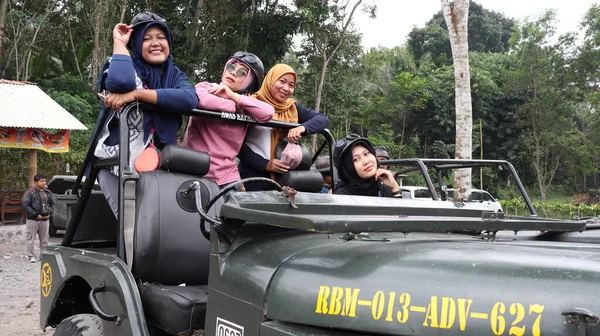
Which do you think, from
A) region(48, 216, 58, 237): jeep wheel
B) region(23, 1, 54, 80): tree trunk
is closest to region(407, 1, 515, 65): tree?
region(23, 1, 54, 80): tree trunk

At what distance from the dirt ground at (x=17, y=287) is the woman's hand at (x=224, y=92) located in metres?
3.39

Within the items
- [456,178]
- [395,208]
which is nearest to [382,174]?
[395,208]

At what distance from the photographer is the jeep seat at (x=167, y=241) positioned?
8.48 ft

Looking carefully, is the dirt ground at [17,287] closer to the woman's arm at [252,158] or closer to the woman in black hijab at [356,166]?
the woman's arm at [252,158]

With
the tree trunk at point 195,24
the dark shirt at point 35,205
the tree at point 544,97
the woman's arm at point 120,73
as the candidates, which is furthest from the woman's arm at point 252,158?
the tree at point 544,97

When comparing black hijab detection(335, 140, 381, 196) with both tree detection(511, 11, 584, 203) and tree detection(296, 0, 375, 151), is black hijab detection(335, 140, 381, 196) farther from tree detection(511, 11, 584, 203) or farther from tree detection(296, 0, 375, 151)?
tree detection(511, 11, 584, 203)

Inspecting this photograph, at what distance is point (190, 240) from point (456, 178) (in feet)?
26.0

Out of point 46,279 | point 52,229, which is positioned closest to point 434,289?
point 46,279

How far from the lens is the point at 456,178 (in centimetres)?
999

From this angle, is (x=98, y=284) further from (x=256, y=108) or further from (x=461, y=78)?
(x=461, y=78)

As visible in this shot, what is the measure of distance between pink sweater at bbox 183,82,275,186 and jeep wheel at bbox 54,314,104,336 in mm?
898

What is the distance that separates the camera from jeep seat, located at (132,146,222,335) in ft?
8.48

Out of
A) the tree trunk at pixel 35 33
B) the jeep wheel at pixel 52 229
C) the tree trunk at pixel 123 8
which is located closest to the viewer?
the jeep wheel at pixel 52 229

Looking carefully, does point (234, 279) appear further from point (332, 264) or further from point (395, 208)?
point (395, 208)
